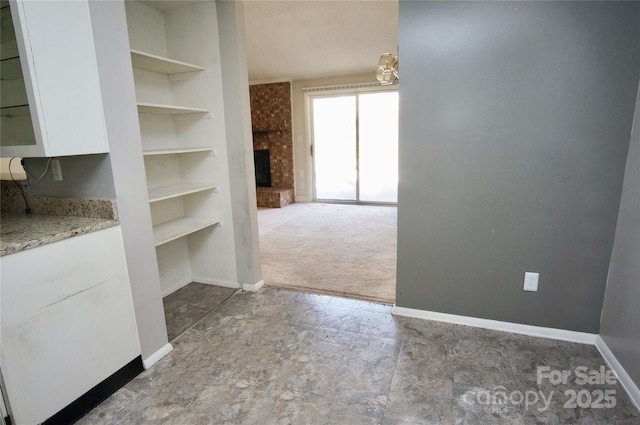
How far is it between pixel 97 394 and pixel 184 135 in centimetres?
193

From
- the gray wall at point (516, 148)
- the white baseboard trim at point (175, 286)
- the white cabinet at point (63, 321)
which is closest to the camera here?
the white cabinet at point (63, 321)

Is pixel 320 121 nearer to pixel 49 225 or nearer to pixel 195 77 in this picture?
pixel 195 77

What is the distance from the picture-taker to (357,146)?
259 inches

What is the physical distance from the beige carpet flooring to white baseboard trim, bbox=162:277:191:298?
701 millimetres

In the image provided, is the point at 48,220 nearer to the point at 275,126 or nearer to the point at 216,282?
the point at 216,282

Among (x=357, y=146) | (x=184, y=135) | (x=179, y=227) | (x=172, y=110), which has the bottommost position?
(x=179, y=227)

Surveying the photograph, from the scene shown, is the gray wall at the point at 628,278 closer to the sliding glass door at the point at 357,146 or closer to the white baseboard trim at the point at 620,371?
the white baseboard trim at the point at 620,371

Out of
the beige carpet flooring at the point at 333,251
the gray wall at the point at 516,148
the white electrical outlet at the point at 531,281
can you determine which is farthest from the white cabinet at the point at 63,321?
the white electrical outlet at the point at 531,281

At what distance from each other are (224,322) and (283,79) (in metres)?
5.25

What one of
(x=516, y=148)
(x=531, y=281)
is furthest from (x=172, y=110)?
(x=531, y=281)

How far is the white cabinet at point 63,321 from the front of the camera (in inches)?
53.4

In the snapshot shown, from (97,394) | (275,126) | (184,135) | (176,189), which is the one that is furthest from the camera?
(275,126)

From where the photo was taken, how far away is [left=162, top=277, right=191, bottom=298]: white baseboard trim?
9.49 ft

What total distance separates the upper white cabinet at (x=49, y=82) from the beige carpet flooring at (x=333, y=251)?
1.96 metres
